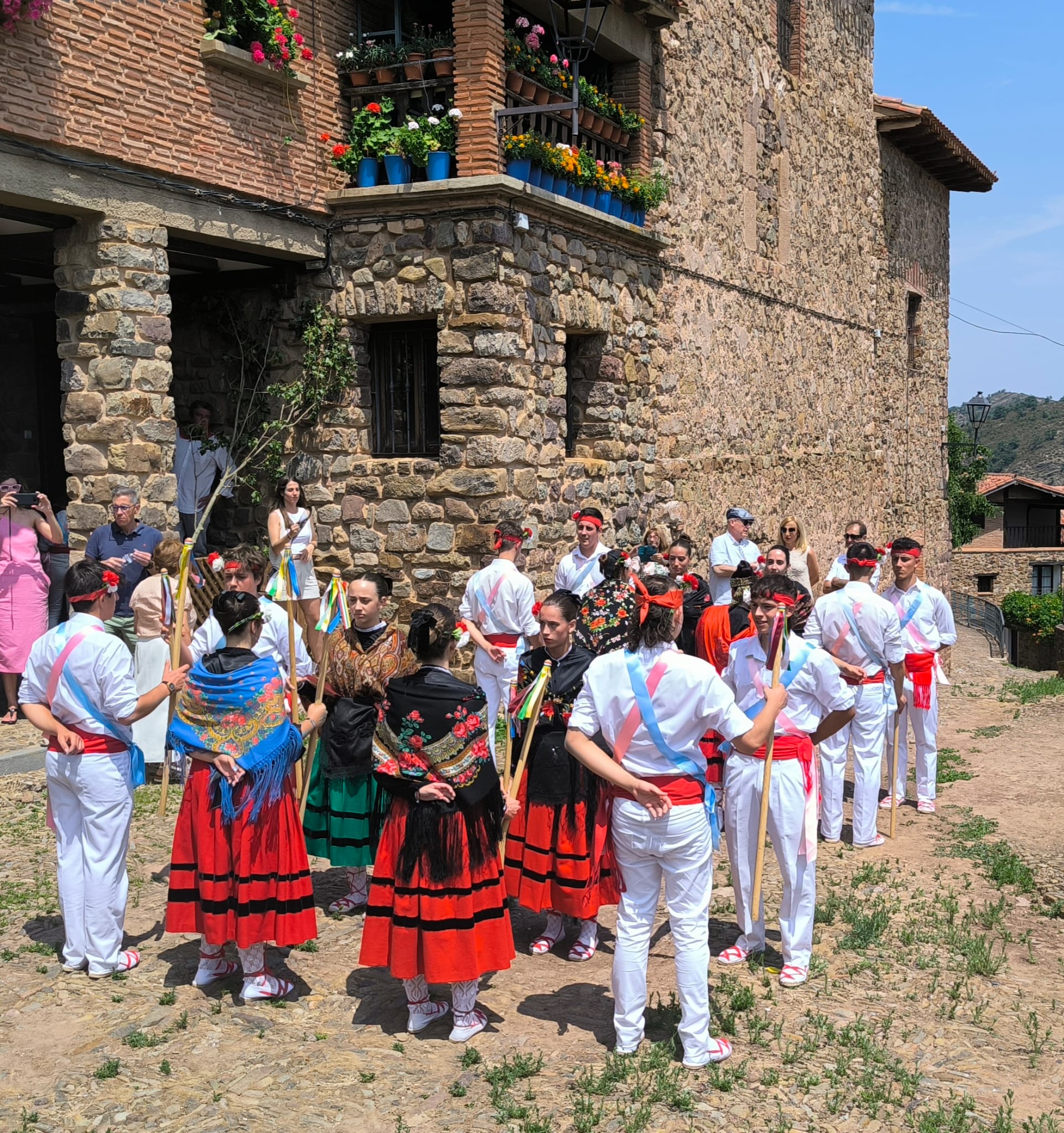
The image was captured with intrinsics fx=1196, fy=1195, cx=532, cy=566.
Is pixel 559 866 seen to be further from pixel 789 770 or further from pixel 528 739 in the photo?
pixel 789 770

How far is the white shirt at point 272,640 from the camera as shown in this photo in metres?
5.88

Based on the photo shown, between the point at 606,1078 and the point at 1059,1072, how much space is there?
1.81 meters

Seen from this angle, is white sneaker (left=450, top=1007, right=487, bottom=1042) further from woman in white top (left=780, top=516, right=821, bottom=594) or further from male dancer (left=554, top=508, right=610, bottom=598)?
woman in white top (left=780, top=516, right=821, bottom=594)

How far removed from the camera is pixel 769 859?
6734 millimetres

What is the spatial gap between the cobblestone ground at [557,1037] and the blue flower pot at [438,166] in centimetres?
586

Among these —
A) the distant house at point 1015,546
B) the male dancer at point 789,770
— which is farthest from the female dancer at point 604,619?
the distant house at point 1015,546

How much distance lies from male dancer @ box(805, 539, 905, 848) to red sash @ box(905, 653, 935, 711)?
599 millimetres

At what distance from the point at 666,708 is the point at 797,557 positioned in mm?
5636

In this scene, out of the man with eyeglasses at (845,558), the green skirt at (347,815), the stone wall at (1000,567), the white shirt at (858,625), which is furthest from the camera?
the stone wall at (1000,567)

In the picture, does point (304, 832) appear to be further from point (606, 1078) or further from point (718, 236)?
point (718, 236)

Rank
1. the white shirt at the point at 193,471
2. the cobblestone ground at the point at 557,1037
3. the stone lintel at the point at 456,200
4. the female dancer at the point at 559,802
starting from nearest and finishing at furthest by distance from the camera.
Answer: the cobblestone ground at the point at 557,1037, the female dancer at the point at 559,802, the stone lintel at the point at 456,200, the white shirt at the point at 193,471

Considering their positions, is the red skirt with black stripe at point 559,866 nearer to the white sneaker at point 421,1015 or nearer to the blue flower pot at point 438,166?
the white sneaker at point 421,1015

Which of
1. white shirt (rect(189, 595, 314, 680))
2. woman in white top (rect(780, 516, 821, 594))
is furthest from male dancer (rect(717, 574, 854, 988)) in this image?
woman in white top (rect(780, 516, 821, 594))

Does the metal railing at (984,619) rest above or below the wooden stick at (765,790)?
below
